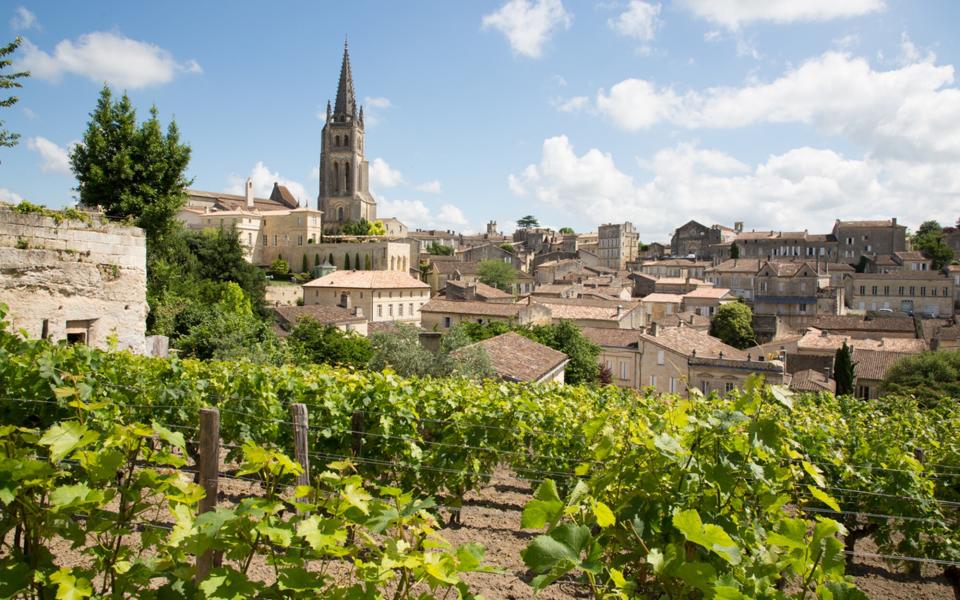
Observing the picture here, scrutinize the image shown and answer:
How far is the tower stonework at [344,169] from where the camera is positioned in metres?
91.8

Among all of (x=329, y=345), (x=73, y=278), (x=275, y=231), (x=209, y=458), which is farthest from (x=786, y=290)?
(x=209, y=458)

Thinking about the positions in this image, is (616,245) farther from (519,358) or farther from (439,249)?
(519,358)

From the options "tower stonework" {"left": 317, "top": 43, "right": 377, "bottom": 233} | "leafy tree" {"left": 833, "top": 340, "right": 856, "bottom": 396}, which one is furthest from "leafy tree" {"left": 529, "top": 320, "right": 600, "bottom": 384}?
"tower stonework" {"left": 317, "top": 43, "right": 377, "bottom": 233}

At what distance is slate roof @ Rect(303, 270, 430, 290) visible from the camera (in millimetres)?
50812

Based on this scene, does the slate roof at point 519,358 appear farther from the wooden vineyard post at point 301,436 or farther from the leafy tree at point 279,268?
the leafy tree at point 279,268

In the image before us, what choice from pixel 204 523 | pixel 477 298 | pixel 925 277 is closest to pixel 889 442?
pixel 204 523

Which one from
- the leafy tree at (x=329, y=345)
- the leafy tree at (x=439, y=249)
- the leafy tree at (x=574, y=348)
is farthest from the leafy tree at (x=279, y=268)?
the leafy tree at (x=329, y=345)

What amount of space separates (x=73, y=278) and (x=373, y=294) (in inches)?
1529

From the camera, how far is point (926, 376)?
29250mm

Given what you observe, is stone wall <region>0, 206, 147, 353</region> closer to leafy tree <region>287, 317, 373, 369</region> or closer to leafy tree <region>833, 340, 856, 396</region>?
leafy tree <region>287, 317, 373, 369</region>

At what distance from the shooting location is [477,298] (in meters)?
52.8

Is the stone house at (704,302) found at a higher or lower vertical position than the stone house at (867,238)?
lower

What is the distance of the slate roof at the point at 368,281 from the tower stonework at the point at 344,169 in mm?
39007

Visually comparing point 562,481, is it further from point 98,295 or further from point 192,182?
point 192,182
